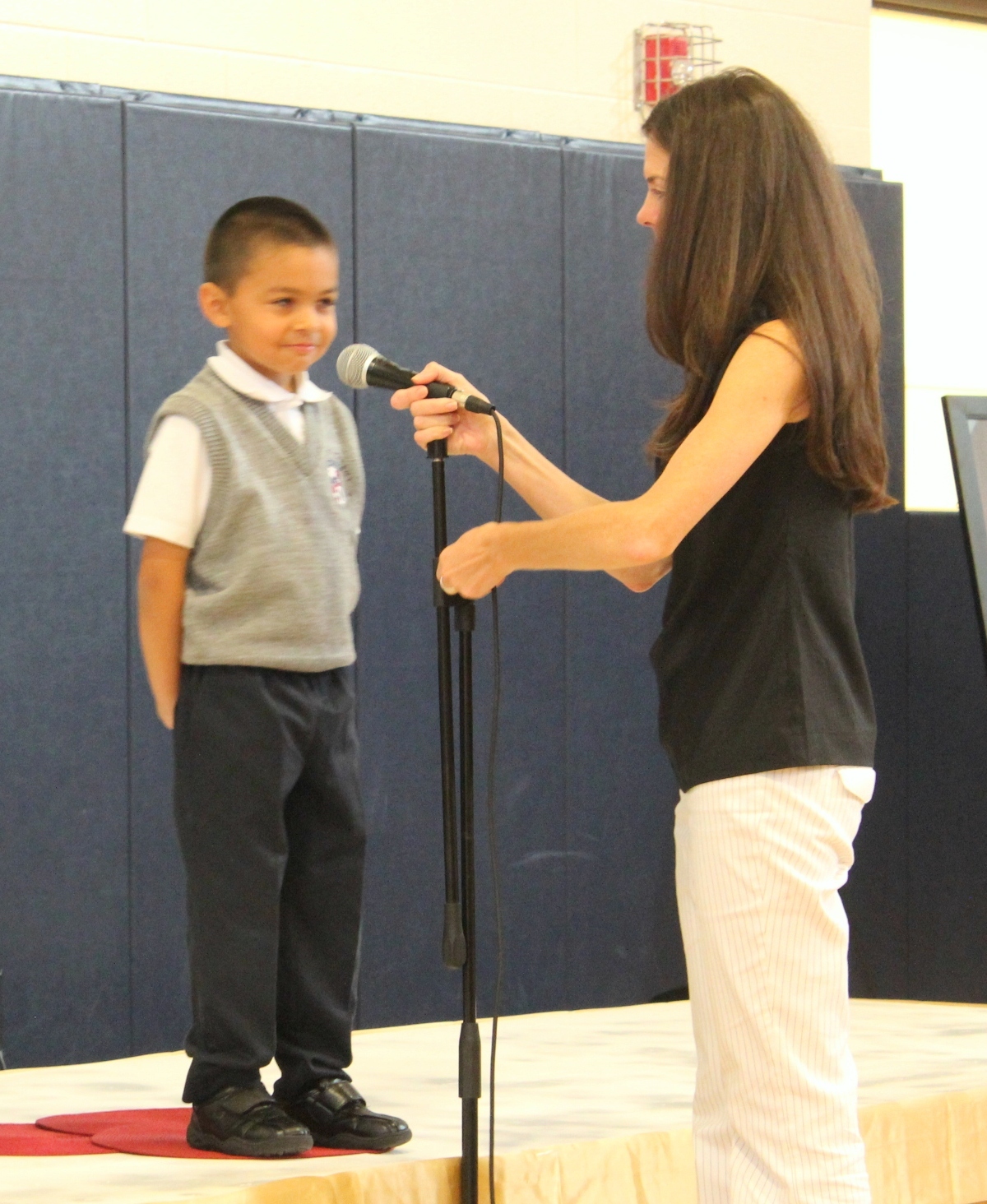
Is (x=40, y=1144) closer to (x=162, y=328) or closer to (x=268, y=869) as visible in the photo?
(x=268, y=869)

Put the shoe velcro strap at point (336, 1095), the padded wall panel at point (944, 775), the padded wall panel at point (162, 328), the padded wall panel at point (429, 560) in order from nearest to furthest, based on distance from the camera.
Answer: the shoe velcro strap at point (336, 1095) → the padded wall panel at point (162, 328) → the padded wall panel at point (429, 560) → the padded wall panel at point (944, 775)

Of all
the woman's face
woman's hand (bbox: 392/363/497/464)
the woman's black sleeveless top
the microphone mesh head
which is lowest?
Result: the woman's black sleeveless top

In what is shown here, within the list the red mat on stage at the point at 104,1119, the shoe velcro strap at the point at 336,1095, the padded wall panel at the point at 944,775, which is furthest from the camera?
the padded wall panel at the point at 944,775

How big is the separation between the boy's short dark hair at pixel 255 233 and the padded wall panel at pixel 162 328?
1.31m

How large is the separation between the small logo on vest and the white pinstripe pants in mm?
651

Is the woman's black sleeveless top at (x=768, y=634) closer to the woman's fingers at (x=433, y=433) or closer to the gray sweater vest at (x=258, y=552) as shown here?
the woman's fingers at (x=433, y=433)

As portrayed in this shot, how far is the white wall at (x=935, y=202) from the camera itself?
4273mm

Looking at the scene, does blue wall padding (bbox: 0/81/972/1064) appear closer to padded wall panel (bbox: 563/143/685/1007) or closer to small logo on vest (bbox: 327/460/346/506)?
padded wall panel (bbox: 563/143/685/1007)

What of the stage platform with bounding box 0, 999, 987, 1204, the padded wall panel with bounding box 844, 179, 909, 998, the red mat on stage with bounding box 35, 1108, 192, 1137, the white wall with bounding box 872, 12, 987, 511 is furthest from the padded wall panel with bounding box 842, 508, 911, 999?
the red mat on stage with bounding box 35, 1108, 192, 1137

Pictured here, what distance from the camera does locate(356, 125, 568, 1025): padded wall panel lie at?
346cm

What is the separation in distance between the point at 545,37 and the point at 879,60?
1.02 metres

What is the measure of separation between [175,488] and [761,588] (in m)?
0.70

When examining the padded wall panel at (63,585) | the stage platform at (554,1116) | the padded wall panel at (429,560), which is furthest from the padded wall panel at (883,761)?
the padded wall panel at (63,585)

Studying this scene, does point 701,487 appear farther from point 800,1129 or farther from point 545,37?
point 545,37
